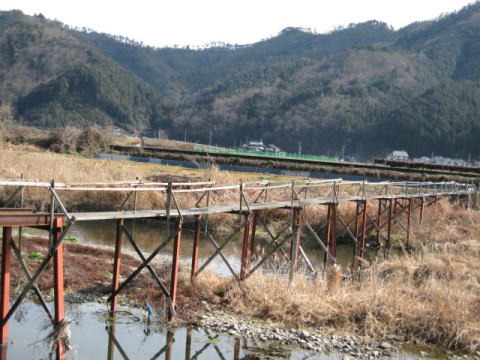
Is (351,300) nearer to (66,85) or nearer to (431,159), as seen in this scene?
(431,159)

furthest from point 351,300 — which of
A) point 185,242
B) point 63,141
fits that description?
point 63,141

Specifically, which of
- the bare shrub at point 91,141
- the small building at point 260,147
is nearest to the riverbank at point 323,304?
the bare shrub at point 91,141

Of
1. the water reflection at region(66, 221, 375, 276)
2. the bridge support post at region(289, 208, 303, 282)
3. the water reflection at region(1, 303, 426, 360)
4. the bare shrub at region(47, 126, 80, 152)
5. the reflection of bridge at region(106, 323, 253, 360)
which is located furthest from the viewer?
the bare shrub at region(47, 126, 80, 152)

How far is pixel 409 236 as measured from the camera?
1172 inches

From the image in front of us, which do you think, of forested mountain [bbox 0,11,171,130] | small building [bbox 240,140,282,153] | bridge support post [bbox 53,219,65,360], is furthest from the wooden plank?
forested mountain [bbox 0,11,171,130]

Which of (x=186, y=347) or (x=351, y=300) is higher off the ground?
(x=351, y=300)

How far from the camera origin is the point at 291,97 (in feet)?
478

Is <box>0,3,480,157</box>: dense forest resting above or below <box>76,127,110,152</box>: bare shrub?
above

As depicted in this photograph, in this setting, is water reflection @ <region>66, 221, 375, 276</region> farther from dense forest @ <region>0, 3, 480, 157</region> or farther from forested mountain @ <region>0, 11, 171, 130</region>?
forested mountain @ <region>0, 11, 171, 130</region>

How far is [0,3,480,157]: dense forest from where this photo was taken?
373 ft

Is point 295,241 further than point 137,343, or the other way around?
point 295,241

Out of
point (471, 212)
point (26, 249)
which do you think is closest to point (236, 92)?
point (471, 212)

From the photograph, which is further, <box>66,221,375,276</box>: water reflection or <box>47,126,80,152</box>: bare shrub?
<box>47,126,80,152</box>: bare shrub

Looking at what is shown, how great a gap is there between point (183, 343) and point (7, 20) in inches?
7306
